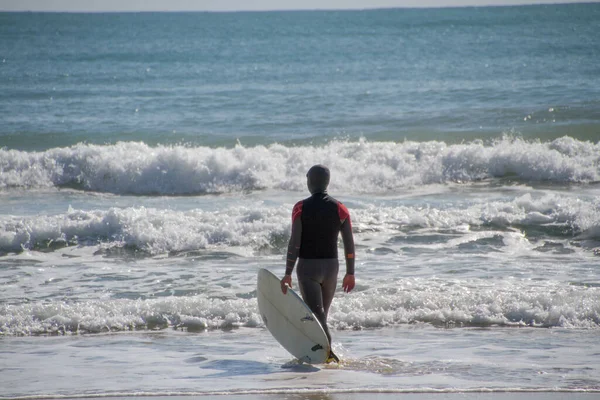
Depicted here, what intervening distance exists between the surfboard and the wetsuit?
94 mm

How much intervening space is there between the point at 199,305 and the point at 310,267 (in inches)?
99.5

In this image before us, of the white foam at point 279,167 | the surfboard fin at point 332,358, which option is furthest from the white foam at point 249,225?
the surfboard fin at point 332,358

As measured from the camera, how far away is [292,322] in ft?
19.7

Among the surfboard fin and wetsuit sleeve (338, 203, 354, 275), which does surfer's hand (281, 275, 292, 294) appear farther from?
the surfboard fin

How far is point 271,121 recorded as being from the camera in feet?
80.3

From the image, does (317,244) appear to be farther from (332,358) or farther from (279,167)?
(279,167)

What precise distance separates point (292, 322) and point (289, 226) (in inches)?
234

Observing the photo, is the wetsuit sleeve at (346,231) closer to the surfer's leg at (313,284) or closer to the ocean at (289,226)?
the surfer's leg at (313,284)

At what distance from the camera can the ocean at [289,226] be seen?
604cm

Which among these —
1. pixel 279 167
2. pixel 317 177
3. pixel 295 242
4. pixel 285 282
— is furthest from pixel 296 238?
pixel 279 167

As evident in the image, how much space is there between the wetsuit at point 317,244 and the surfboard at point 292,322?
9cm

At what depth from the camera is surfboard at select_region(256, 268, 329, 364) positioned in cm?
582

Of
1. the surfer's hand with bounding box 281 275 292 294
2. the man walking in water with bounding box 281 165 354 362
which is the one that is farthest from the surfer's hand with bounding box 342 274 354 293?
the surfer's hand with bounding box 281 275 292 294

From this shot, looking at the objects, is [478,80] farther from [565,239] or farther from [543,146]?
[565,239]
